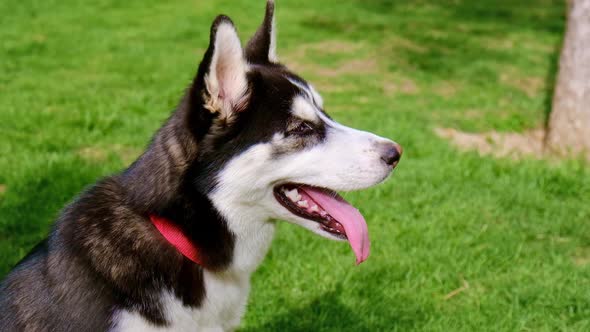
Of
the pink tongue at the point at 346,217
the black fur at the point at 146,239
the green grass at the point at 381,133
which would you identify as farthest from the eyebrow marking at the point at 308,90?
the green grass at the point at 381,133

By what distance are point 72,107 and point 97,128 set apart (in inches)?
30.2

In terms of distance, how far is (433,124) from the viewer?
24.8ft

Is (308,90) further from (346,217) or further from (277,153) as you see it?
(346,217)

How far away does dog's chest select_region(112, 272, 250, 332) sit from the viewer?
2830mm

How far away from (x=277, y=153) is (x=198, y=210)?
0.43 m

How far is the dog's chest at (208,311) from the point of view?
2830 millimetres

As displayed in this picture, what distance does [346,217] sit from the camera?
3189mm

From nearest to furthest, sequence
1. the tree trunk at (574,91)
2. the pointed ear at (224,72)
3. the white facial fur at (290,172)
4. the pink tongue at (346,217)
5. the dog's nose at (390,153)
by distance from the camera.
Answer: the pointed ear at (224,72) → the white facial fur at (290,172) → the dog's nose at (390,153) → the pink tongue at (346,217) → the tree trunk at (574,91)

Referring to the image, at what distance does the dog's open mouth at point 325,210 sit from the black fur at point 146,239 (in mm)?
292

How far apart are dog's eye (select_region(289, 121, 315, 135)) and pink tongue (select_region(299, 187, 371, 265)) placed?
269 mm

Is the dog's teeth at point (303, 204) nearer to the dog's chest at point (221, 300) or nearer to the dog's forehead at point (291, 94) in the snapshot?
the dog's chest at point (221, 300)

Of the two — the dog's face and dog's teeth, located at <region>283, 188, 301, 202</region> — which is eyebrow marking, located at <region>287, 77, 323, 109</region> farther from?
dog's teeth, located at <region>283, 188, 301, 202</region>

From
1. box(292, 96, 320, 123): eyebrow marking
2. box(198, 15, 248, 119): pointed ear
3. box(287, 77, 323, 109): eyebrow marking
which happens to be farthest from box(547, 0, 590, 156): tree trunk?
box(198, 15, 248, 119): pointed ear

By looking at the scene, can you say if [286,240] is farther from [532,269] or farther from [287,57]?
[287,57]
